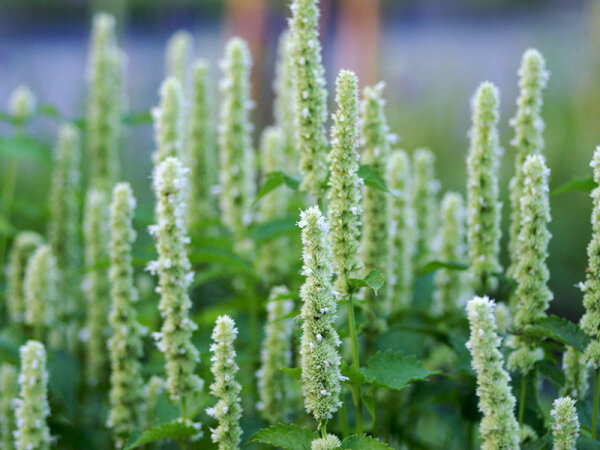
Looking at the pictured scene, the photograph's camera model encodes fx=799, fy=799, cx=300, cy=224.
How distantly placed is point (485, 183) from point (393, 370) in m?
1.00

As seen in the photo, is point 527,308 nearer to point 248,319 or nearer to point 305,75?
point 305,75

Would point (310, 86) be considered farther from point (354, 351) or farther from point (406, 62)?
point (406, 62)

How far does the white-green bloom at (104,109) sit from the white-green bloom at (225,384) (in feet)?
8.99

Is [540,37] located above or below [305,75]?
above

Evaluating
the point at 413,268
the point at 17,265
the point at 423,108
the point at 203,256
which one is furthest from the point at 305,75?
the point at 423,108

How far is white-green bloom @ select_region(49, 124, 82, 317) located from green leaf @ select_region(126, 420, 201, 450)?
6.54 ft

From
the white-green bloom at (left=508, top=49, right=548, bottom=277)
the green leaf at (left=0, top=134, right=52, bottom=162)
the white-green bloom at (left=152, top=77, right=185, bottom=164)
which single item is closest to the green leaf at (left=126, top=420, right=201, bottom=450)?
the white-green bloom at (left=508, top=49, right=548, bottom=277)

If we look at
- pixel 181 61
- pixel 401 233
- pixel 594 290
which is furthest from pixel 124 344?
pixel 181 61

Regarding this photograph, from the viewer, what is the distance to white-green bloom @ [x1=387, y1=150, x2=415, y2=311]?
4.14 meters

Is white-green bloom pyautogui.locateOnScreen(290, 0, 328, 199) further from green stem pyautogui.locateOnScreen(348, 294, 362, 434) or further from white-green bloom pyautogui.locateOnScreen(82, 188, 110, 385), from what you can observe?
white-green bloom pyautogui.locateOnScreen(82, 188, 110, 385)

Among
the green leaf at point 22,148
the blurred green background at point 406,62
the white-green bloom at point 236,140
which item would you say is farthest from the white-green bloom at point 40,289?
the blurred green background at point 406,62

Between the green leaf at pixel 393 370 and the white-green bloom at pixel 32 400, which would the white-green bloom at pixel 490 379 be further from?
the white-green bloom at pixel 32 400

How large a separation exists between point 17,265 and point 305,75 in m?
2.19

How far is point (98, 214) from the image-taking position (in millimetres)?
4512
